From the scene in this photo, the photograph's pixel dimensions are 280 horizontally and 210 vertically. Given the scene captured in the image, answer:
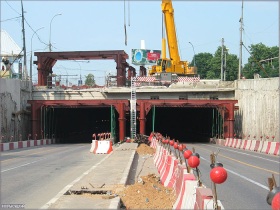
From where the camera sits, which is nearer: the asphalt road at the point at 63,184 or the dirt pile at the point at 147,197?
the dirt pile at the point at 147,197

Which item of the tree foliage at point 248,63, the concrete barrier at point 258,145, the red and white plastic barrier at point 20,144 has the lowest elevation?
the red and white plastic barrier at point 20,144

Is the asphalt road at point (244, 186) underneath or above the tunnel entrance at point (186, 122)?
above

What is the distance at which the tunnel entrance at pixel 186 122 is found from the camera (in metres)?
56.4

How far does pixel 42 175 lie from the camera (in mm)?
17750

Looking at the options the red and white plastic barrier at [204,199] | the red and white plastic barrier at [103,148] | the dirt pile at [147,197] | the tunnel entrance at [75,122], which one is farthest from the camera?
the tunnel entrance at [75,122]

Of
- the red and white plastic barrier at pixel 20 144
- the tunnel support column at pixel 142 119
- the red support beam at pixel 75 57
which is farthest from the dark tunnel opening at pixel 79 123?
the tunnel support column at pixel 142 119

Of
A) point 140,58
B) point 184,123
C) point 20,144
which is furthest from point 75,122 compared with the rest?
point 140,58

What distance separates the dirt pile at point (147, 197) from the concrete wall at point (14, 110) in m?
28.7

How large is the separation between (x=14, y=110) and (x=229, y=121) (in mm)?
20873

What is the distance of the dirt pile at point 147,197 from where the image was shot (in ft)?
33.6

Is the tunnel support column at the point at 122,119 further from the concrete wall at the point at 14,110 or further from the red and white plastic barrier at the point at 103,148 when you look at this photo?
the red and white plastic barrier at the point at 103,148

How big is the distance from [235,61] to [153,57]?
88.4ft

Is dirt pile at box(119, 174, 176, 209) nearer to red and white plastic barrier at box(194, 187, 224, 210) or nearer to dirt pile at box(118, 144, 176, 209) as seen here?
dirt pile at box(118, 144, 176, 209)

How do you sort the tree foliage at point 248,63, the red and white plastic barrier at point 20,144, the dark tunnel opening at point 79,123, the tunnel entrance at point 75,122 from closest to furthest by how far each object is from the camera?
the red and white plastic barrier at point 20,144 → the tunnel entrance at point 75,122 → the dark tunnel opening at point 79,123 → the tree foliage at point 248,63
